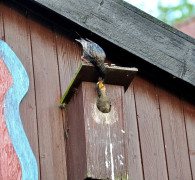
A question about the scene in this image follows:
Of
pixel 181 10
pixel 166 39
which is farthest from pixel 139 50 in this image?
pixel 181 10

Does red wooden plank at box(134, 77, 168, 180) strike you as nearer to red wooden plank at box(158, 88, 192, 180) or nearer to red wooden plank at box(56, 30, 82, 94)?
red wooden plank at box(158, 88, 192, 180)

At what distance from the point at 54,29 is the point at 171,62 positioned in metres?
0.59

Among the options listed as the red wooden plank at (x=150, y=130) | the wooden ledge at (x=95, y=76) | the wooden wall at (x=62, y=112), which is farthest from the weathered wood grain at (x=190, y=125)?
the wooden ledge at (x=95, y=76)

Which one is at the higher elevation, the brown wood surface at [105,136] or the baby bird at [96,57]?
the baby bird at [96,57]

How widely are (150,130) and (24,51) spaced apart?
71 cm

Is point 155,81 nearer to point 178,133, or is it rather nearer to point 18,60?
point 178,133

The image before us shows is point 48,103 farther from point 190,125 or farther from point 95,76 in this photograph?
point 190,125

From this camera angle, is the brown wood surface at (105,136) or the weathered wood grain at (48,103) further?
the weathered wood grain at (48,103)

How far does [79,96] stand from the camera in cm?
254

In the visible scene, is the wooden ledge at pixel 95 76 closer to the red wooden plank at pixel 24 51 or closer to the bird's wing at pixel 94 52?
the bird's wing at pixel 94 52

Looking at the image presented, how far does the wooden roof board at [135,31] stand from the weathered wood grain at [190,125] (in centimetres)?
19

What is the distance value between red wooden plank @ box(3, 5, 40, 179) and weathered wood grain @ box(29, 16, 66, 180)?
0.08 ft

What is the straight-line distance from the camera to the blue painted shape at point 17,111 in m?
2.51

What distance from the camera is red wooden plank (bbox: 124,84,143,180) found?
8.89 ft
